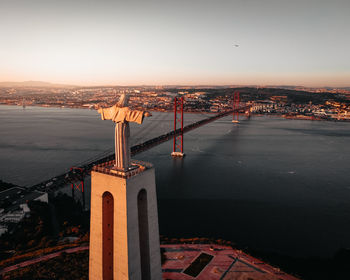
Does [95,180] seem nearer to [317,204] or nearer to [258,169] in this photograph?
[317,204]

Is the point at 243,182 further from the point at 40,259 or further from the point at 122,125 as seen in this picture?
the point at 122,125

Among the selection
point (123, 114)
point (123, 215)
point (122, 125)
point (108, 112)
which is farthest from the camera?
point (108, 112)

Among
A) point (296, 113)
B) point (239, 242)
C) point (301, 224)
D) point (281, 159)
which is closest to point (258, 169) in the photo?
point (281, 159)

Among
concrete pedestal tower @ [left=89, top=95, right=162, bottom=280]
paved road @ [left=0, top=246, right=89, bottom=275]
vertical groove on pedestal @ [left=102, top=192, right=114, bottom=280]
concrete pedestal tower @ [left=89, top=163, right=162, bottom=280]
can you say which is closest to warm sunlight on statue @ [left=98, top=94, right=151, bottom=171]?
concrete pedestal tower @ [left=89, top=95, right=162, bottom=280]

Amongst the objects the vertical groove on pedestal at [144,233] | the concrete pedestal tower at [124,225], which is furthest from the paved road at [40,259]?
the vertical groove on pedestal at [144,233]

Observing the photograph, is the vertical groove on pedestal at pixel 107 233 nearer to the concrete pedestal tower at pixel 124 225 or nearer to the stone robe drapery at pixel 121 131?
the concrete pedestal tower at pixel 124 225

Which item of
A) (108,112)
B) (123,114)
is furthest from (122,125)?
(108,112)

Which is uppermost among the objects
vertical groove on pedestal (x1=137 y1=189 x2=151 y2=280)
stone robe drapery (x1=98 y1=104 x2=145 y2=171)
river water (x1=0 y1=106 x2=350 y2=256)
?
stone robe drapery (x1=98 y1=104 x2=145 y2=171)

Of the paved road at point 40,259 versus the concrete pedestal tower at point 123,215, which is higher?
the concrete pedestal tower at point 123,215

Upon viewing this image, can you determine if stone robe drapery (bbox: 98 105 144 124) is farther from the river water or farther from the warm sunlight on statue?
the river water
